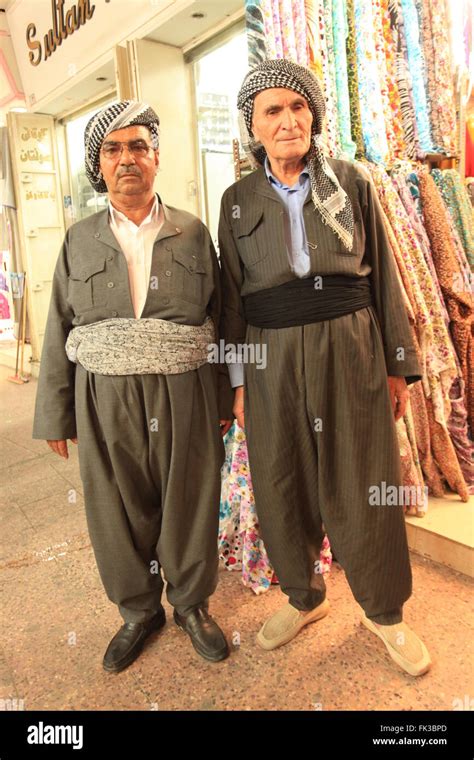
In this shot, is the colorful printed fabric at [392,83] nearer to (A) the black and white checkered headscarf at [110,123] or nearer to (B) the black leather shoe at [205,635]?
(A) the black and white checkered headscarf at [110,123]

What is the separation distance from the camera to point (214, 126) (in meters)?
3.58

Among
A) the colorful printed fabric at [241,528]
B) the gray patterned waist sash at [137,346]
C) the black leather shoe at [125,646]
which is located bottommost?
the black leather shoe at [125,646]

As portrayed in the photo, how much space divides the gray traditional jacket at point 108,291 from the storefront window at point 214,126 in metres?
1.79

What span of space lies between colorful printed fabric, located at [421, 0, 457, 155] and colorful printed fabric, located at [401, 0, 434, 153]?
5 centimetres

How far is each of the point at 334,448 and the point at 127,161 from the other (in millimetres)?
1013

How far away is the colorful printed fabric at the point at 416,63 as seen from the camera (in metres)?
2.44

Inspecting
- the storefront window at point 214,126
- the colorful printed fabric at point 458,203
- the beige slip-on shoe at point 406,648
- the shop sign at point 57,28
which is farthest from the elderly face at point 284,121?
the shop sign at point 57,28

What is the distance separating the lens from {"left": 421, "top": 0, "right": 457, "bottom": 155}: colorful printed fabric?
2.47 m

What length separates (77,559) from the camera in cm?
250

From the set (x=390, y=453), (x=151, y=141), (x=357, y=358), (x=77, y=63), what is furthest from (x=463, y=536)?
(x=77, y=63)

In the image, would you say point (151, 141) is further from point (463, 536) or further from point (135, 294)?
point (463, 536)

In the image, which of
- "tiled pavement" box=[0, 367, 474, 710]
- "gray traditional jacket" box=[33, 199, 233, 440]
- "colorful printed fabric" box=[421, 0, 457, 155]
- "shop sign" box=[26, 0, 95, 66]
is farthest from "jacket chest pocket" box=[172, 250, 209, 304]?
"shop sign" box=[26, 0, 95, 66]

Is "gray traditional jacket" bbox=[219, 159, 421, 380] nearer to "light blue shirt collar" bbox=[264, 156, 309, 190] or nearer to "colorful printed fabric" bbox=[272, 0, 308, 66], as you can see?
"light blue shirt collar" bbox=[264, 156, 309, 190]

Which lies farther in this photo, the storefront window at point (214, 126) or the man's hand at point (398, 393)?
the storefront window at point (214, 126)
